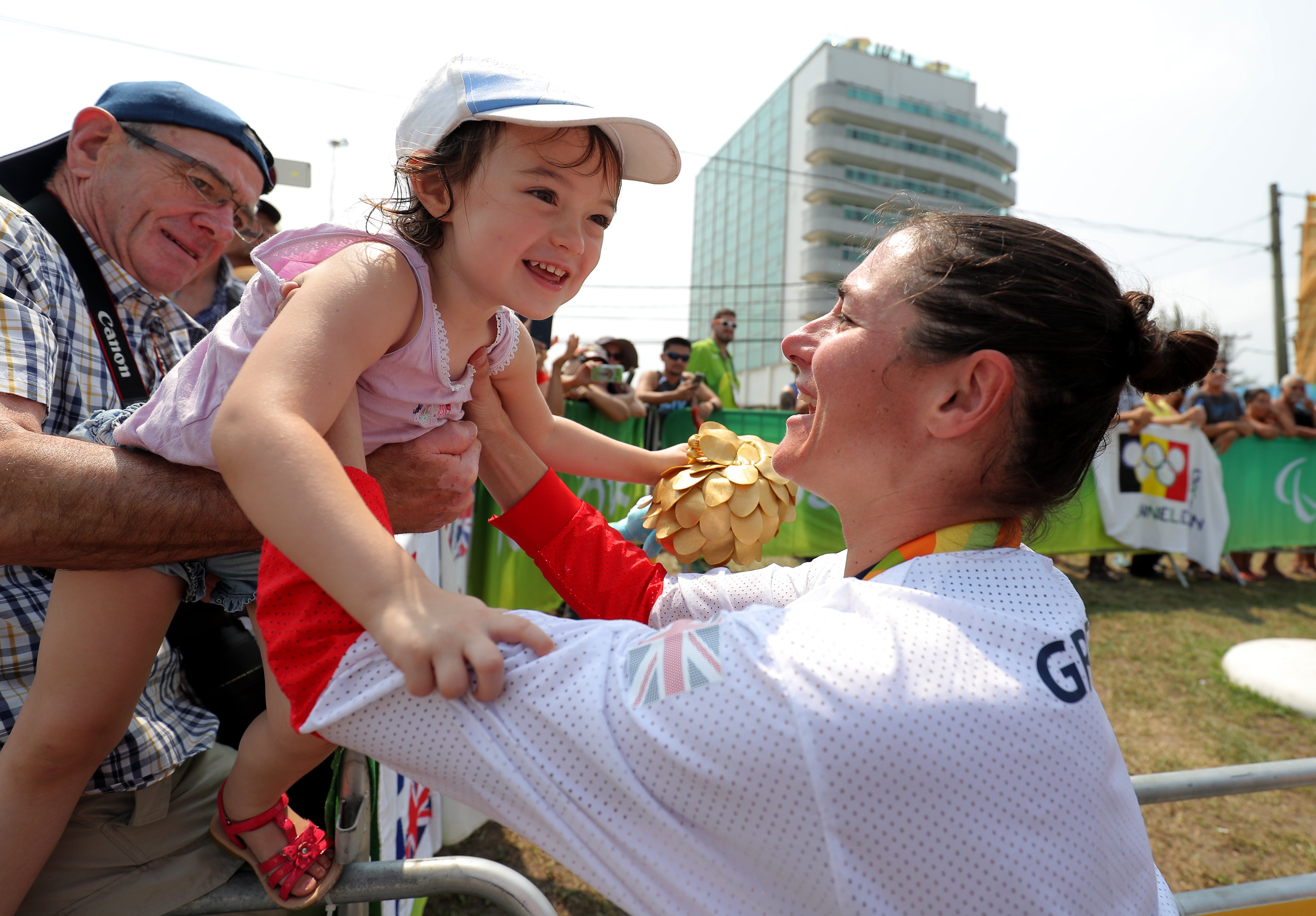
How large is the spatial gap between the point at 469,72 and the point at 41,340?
3.15 feet

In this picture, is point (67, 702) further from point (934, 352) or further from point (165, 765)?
point (934, 352)

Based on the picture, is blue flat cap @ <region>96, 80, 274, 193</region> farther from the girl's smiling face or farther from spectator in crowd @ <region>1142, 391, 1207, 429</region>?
spectator in crowd @ <region>1142, 391, 1207, 429</region>

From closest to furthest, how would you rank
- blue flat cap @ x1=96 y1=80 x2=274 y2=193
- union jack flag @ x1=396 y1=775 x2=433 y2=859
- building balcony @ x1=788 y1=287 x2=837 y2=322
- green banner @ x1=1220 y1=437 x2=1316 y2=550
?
blue flat cap @ x1=96 y1=80 x2=274 y2=193, union jack flag @ x1=396 y1=775 x2=433 y2=859, green banner @ x1=1220 y1=437 x2=1316 y2=550, building balcony @ x1=788 y1=287 x2=837 y2=322

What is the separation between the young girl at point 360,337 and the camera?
1.16 metres

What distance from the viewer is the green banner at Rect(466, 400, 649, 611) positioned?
4.63 metres

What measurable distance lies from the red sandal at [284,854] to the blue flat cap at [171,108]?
1.66 meters

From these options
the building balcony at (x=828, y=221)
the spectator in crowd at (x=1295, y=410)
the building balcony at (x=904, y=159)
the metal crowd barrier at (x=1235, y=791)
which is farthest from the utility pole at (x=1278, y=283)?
the building balcony at (x=904, y=159)

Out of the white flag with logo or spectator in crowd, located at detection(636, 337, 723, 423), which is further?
the white flag with logo

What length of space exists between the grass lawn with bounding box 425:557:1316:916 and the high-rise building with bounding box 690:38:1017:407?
4377cm

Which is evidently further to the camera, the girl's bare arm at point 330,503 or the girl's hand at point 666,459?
the girl's hand at point 666,459

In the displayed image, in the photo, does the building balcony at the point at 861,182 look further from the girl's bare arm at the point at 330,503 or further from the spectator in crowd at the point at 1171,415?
the girl's bare arm at the point at 330,503

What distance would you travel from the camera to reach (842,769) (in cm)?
80

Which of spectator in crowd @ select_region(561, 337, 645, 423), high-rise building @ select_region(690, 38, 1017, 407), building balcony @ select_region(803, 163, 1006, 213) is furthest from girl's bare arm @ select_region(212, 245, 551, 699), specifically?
building balcony @ select_region(803, 163, 1006, 213)

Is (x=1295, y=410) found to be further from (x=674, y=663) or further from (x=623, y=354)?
(x=674, y=663)
